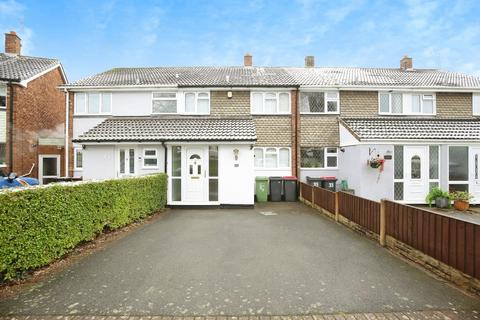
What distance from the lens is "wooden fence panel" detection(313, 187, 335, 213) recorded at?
8364mm

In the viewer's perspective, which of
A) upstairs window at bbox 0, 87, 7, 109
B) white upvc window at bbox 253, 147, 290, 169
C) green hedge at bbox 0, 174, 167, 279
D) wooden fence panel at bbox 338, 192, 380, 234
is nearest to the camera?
green hedge at bbox 0, 174, 167, 279

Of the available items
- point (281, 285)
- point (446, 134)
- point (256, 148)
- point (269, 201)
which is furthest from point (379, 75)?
point (281, 285)

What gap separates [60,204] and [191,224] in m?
3.67

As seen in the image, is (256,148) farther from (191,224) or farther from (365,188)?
(191,224)

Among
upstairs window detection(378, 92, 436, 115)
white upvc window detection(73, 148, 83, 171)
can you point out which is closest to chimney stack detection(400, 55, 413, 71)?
upstairs window detection(378, 92, 436, 115)

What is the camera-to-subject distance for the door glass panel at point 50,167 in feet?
51.0

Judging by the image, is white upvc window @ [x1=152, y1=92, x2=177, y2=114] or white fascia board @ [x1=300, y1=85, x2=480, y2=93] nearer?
white fascia board @ [x1=300, y1=85, x2=480, y2=93]

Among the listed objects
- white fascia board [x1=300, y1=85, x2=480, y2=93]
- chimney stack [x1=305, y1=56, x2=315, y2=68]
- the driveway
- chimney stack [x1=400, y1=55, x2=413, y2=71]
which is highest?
chimney stack [x1=305, y1=56, x2=315, y2=68]

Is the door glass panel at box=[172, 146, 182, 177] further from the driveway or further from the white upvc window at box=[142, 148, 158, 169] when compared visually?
the driveway

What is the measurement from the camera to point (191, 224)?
24.8ft

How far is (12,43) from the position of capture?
17891mm

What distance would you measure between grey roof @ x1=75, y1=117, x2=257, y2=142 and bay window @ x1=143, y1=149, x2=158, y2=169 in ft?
2.05

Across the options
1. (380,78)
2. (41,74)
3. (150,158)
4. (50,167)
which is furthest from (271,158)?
(41,74)

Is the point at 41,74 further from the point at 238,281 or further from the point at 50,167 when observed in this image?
the point at 238,281
